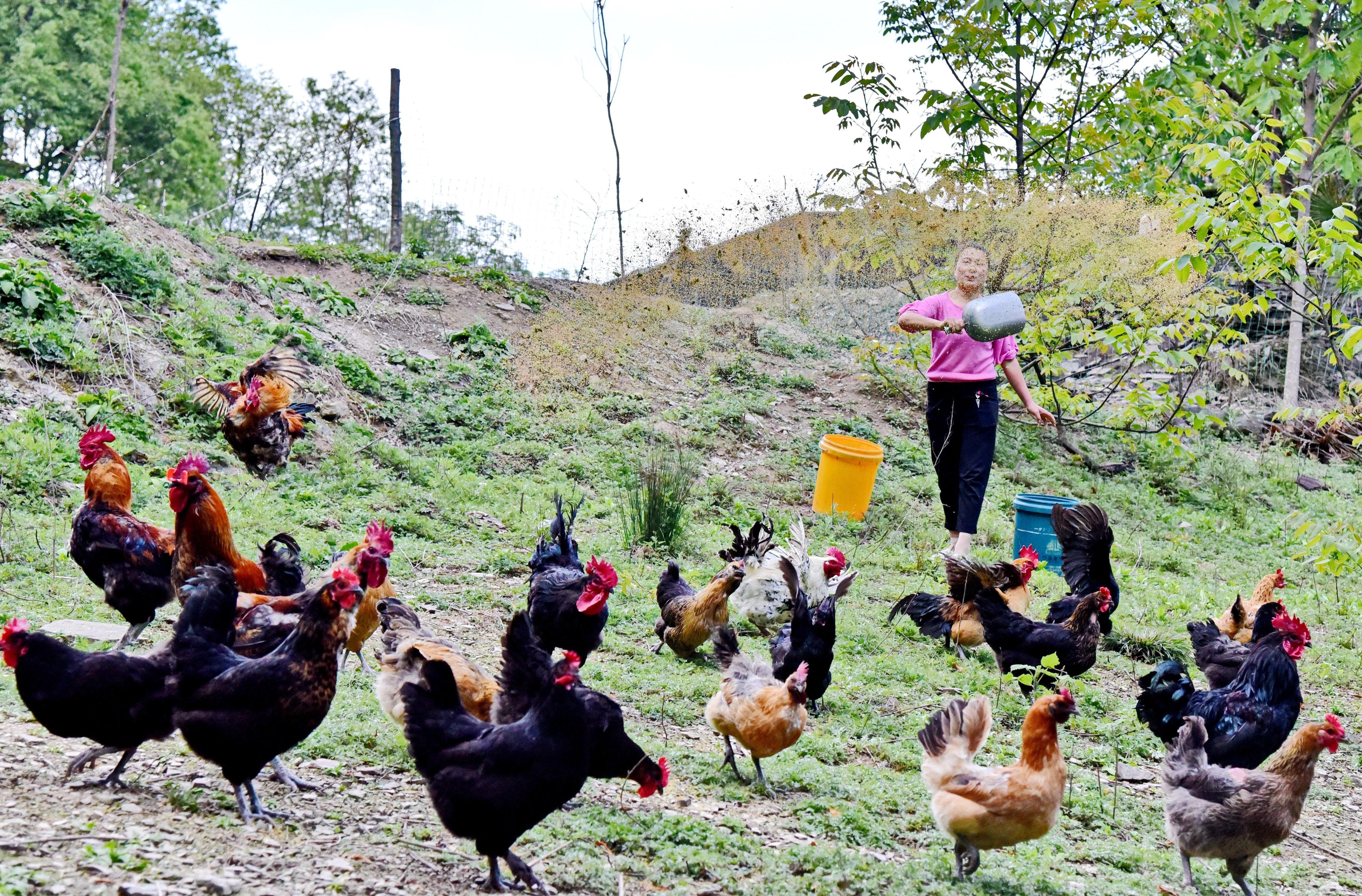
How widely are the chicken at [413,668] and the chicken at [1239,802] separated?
110 inches

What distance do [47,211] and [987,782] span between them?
36.5 feet

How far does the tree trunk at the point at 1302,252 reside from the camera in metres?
5.71

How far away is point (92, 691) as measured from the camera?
346 cm

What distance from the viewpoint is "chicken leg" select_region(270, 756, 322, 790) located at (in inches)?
150

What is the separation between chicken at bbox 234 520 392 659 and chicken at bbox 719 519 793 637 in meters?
2.69

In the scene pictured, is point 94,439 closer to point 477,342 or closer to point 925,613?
point 925,613

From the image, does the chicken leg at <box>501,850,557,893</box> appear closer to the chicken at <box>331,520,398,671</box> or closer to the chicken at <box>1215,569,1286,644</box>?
the chicken at <box>331,520,398,671</box>

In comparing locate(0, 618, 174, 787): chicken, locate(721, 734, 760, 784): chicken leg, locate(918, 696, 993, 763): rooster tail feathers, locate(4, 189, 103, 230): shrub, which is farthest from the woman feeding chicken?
locate(4, 189, 103, 230): shrub

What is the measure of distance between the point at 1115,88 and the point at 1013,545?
6780mm

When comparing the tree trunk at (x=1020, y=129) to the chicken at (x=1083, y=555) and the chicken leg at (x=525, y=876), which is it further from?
the chicken leg at (x=525, y=876)

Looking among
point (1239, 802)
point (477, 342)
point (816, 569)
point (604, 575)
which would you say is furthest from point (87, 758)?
point (477, 342)

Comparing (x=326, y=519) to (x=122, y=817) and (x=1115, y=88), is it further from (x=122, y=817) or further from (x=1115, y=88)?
(x=1115, y=88)

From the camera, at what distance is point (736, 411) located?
489 inches

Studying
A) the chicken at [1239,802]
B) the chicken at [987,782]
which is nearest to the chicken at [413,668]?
the chicken at [987,782]
